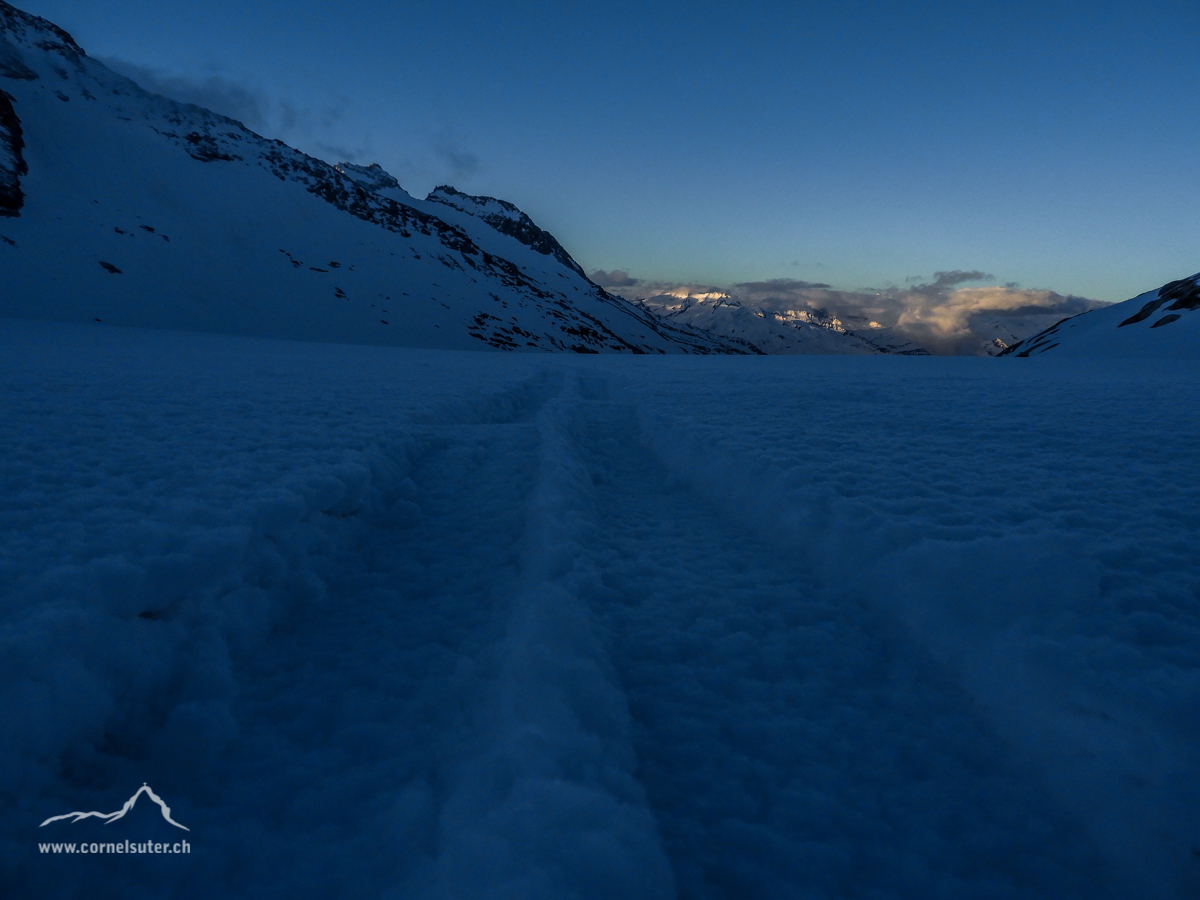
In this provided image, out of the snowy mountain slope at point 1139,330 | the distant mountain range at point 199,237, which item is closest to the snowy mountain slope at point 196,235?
the distant mountain range at point 199,237

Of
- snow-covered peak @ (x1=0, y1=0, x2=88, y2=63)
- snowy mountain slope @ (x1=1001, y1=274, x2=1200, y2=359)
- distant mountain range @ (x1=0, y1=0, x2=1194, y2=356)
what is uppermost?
snow-covered peak @ (x1=0, y1=0, x2=88, y2=63)

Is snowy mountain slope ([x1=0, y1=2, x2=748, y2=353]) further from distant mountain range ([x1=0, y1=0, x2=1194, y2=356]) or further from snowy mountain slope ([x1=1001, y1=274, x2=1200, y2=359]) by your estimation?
snowy mountain slope ([x1=1001, y1=274, x2=1200, y2=359])

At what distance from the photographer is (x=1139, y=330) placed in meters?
37.9

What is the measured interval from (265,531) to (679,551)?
3.53 meters

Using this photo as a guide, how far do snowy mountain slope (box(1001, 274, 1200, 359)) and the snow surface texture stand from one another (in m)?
40.7

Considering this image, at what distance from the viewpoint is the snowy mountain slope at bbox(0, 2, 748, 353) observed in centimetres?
5625

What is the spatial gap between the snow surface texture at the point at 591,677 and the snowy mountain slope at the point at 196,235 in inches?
2425

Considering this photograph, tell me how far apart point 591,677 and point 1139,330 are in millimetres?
53233

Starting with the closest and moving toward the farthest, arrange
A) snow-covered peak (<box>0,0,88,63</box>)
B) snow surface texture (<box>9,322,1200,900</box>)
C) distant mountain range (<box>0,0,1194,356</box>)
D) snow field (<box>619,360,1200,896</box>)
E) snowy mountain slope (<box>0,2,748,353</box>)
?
1. snow surface texture (<box>9,322,1200,900</box>)
2. snow field (<box>619,360,1200,896</box>)
3. distant mountain range (<box>0,0,1194,356</box>)
4. snowy mountain slope (<box>0,2,748,353</box>)
5. snow-covered peak (<box>0,0,88,63</box>)

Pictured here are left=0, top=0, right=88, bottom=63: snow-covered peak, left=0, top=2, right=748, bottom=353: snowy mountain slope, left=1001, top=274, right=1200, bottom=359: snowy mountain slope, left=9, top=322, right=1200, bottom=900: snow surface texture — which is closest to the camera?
left=9, top=322, right=1200, bottom=900: snow surface texture

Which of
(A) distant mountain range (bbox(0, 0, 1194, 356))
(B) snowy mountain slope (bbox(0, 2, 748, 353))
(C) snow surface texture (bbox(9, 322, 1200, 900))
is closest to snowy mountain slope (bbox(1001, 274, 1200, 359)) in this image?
(A) distant mountain range (bbox(0, 0, 1194, 356))

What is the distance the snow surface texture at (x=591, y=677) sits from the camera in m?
2.32

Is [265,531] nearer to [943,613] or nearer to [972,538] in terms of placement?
[943,613]

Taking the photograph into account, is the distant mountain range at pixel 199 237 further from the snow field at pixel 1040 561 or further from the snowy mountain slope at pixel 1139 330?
the snow field at pixel 1040 561
